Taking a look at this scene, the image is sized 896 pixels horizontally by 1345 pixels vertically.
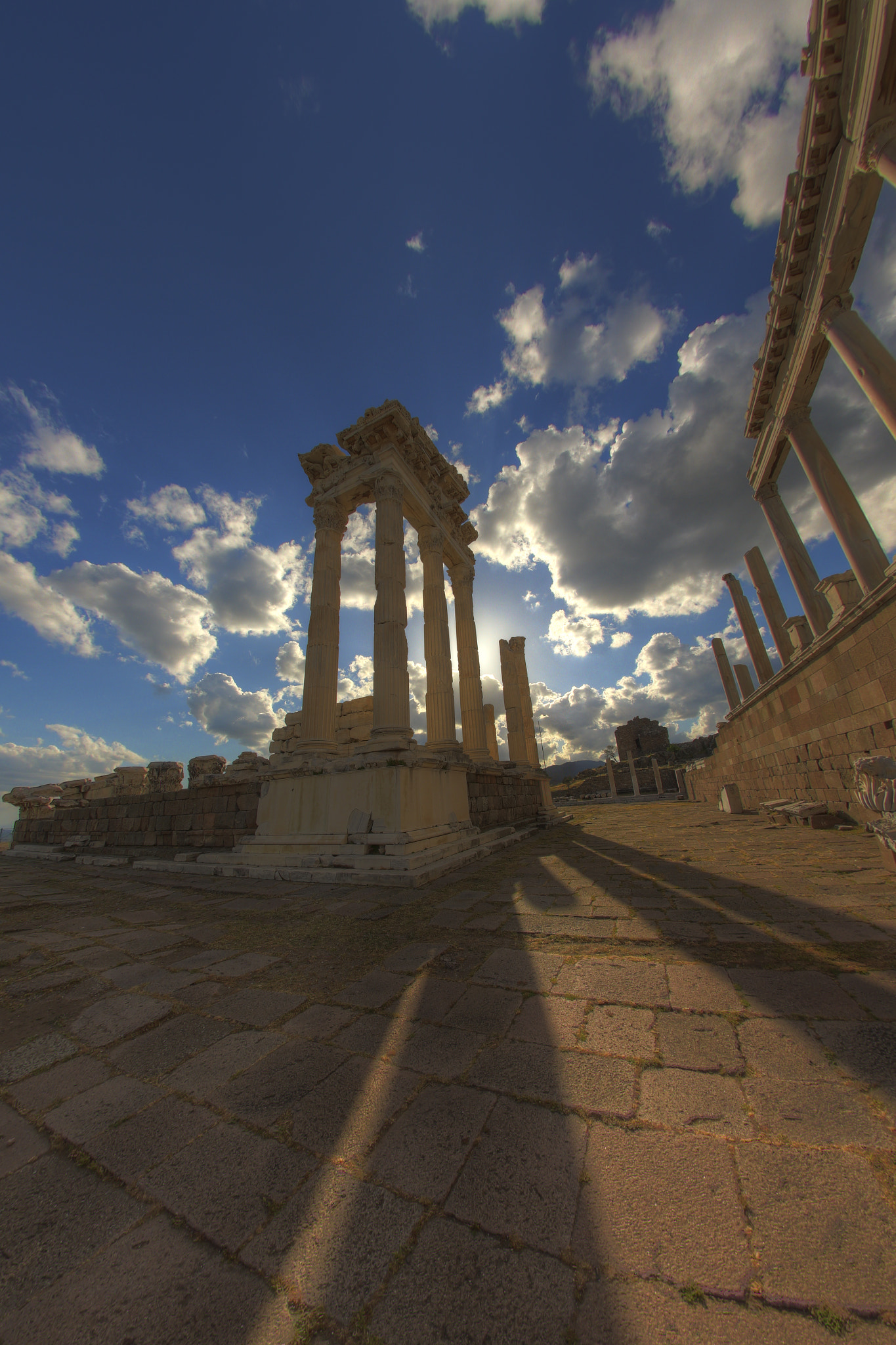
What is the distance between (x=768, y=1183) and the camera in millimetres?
1324

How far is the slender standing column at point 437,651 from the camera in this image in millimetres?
10398

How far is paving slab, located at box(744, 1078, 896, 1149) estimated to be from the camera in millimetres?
1465

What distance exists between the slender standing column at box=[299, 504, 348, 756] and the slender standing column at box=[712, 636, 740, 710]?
19954mm

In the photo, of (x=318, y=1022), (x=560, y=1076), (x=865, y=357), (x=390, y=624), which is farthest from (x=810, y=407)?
(x=318, y=1022)

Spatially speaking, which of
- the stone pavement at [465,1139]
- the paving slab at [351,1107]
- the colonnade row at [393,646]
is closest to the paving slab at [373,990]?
the stone pavement at [465,1139]

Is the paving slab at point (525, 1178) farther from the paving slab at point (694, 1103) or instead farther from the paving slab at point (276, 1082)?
the paving slab at point (276, 1082)

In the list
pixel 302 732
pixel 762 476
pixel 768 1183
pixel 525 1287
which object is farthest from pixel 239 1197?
pixel 762 476

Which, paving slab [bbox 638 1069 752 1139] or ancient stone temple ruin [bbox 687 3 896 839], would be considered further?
ancient stone temple ruin [bbox 687 3 896 839]

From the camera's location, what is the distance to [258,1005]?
2674mm

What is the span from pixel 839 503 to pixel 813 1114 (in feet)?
42.6

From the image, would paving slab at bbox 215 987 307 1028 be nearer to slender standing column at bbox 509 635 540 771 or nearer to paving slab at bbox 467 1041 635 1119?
paving slab at bbox 467 1041 635 1119

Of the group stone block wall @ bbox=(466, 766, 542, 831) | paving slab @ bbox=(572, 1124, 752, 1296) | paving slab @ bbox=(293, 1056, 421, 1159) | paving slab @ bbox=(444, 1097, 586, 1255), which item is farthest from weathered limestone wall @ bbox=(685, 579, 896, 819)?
paving slab @ bbox=(293, 1056, 421, 1159)

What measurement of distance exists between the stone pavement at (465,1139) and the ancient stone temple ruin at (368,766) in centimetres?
345

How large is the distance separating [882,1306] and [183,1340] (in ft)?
5.16
